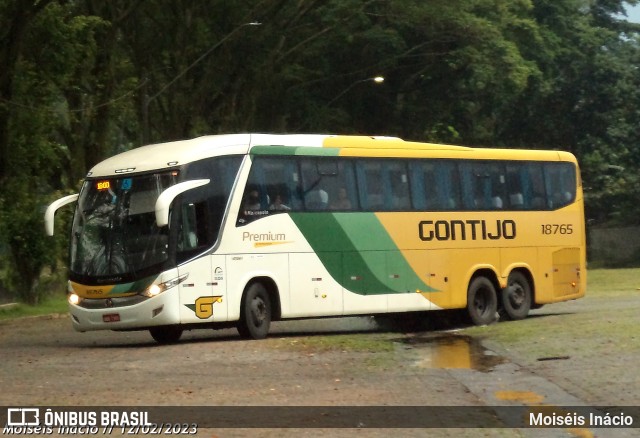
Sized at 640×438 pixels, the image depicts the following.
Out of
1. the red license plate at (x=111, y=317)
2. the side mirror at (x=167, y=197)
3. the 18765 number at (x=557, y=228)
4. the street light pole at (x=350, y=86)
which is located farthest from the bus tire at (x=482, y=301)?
the street light pole at (x=350, y=86)

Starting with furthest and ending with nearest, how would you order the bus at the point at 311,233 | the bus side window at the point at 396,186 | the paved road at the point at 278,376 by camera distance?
the bus side window at the point at 396,186 → the bus at the point at 311,233 → the paved road at the point at 278,376

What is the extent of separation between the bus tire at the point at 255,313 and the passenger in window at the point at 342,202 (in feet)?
6.99

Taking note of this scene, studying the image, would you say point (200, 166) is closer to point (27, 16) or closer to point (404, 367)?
point (404, 367)

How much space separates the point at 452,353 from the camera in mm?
19922

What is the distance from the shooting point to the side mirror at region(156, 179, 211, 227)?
68.4ft

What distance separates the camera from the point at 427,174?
85.9ft

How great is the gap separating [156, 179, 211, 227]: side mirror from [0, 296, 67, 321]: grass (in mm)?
11509

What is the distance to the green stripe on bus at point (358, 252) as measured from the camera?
78.9 feet

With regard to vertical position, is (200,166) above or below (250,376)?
above

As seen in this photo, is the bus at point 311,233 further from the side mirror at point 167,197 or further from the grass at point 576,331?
the grass at point 576,331

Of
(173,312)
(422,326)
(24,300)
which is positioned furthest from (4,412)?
(24,300)

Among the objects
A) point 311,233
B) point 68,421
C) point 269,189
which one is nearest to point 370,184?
point 311,233

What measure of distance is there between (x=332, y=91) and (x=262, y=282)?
2442 centimetres

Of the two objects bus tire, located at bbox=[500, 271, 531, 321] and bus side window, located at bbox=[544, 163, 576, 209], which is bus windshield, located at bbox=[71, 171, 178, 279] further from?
bus side window, located at bbox=[544, 163, 576, 209]
